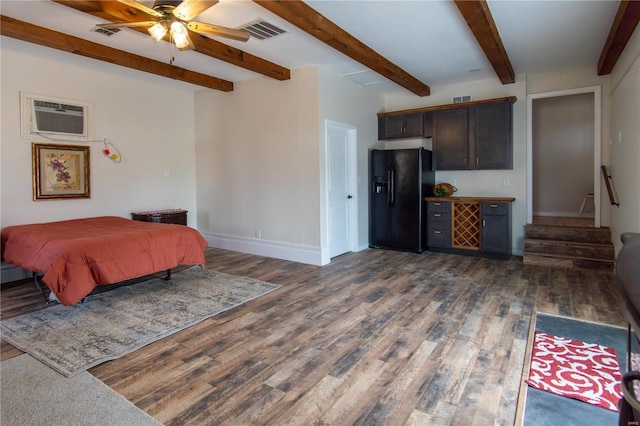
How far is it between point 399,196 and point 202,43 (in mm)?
3605

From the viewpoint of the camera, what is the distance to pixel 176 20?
2939 mm

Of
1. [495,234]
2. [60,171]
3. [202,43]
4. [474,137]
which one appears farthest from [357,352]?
[60,171]

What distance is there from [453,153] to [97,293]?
5314 millimetres

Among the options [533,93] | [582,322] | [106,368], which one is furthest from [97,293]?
[533,93]

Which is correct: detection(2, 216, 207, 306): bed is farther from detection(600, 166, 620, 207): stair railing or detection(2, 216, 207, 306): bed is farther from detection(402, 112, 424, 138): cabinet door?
detection(600, 166, 620, 207): stair railing

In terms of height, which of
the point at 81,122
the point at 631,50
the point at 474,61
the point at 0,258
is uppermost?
the point at 474,61

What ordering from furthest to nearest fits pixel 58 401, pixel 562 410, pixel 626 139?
pixel 626 139 < pixel 58 401 < pixel 562 410

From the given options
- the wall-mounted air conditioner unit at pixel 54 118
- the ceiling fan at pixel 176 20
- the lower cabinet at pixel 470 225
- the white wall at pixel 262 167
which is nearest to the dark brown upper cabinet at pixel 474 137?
the lower cabinet at pixel 470 225

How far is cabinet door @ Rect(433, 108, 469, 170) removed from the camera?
567 cm

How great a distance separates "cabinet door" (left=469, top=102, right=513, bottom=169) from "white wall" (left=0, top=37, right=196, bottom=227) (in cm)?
482

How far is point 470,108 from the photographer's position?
5566mm

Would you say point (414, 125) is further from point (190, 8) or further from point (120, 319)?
point (120, 319)

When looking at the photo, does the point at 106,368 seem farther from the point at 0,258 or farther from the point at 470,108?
the point at 470,108

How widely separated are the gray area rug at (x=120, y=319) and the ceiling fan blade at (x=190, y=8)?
2.54 meters
